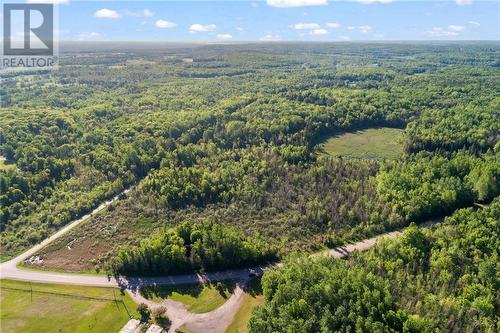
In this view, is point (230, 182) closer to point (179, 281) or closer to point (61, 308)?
point (179, 281)

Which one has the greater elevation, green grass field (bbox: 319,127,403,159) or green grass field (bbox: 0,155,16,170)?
green grass field (bbox: 319,127,403,159)

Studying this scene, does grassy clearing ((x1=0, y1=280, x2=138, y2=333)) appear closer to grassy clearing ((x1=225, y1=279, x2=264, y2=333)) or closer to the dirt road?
the dirt road

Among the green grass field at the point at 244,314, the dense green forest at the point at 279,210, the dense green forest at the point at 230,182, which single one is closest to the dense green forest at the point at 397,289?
the dense green forest at the point at 279,210

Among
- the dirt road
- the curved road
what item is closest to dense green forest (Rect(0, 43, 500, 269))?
the dirt road

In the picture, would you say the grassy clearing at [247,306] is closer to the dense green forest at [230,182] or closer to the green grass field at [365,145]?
the dense green forest at [230,182]

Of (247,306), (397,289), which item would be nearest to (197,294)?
Answer: (247,306)

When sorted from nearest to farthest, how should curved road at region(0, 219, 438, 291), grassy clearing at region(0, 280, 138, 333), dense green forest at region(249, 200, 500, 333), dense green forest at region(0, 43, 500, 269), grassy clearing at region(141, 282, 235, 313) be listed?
dense green forest at region(249, 200, 500, 333)
grassy clearing at region(0, 280, 138, 333)
grassy clearing at region(141, 282, 235, 313)
curved road at region(0, 219, 438, 291)
dense green forest at region(0, 43, 500, 269)
